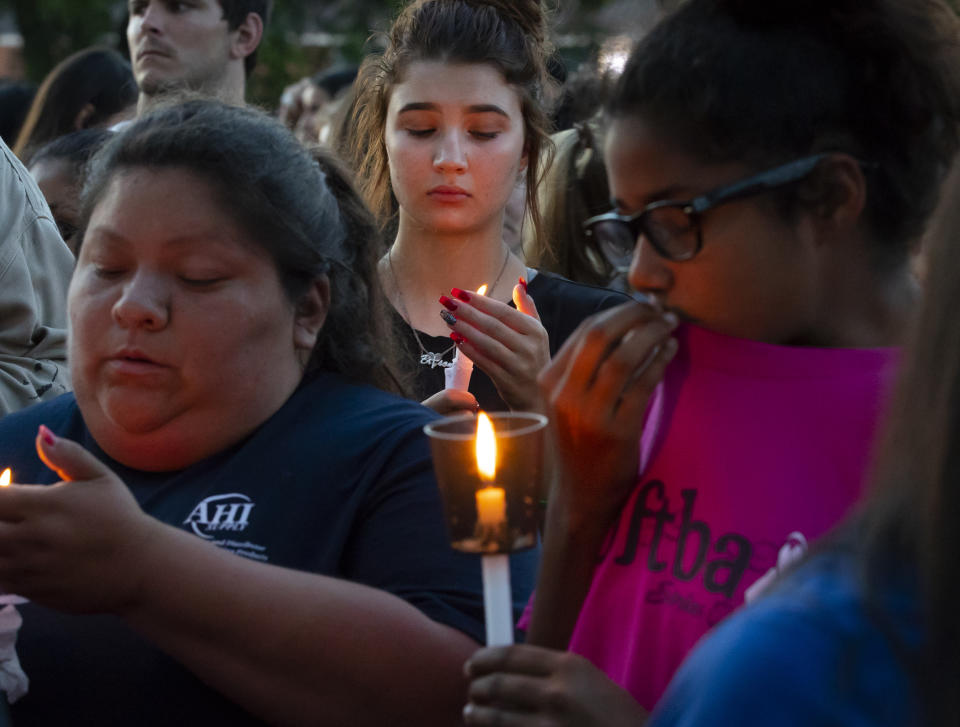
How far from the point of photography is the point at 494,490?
128cm

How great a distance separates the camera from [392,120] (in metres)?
3.61

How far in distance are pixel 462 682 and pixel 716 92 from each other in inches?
36.1

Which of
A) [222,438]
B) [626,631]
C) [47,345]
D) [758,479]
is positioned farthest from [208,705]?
[47,345]

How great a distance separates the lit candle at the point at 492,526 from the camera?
4.16 feet

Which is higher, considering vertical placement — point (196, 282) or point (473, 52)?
point (473, 52)

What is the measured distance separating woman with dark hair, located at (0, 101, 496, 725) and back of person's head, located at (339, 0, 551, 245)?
1.24 meters

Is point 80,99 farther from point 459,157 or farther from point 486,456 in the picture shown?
point 486,456

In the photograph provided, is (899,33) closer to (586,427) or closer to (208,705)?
(586,427)

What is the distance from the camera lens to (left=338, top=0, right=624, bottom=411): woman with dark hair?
3.45m

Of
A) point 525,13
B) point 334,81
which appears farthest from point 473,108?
point 334,81

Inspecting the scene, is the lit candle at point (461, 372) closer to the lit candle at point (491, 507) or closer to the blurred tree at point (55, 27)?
the lit candle at point (491, 507)

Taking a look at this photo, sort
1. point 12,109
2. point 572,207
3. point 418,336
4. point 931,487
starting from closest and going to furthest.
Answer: point 931,487, point 418,336, point 572,207, point 12,109

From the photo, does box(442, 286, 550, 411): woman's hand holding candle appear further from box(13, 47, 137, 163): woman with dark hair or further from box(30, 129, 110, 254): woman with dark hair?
box(13, 47, 137, 163): woman with dark hair

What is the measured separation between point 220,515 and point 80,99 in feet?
13.4
